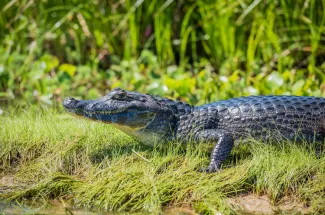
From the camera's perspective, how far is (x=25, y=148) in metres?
5.53

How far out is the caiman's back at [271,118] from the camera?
5.62 meters

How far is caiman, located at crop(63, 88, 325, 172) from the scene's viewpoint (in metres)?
5.54

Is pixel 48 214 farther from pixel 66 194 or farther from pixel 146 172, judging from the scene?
pixel 146 172

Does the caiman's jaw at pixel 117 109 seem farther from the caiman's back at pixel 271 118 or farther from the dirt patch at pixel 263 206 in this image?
the dirt patch at pixel 263 206

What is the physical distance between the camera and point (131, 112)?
18.3 feet

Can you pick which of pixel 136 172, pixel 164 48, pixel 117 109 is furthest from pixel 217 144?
pixel 164 48

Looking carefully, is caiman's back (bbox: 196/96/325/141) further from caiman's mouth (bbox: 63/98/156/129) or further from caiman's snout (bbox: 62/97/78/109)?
caiman's snout (bbox: 62/97/78/109)

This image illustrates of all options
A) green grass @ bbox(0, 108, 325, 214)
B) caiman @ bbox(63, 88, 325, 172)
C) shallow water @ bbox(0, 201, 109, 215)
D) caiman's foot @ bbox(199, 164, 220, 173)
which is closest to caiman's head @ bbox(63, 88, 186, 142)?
caiman @ bbox(63, 88, 325, 172)

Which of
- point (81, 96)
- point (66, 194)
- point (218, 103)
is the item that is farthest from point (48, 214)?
point (81, 96)

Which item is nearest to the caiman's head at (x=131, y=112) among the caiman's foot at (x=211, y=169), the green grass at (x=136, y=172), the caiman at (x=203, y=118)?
the caiman at (x=203, y=118)

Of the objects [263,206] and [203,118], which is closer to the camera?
[263,206]

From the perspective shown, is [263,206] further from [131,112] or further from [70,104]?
[70,104]

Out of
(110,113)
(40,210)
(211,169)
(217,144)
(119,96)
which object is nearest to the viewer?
(40,210)

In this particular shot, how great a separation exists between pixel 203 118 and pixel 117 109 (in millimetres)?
708
